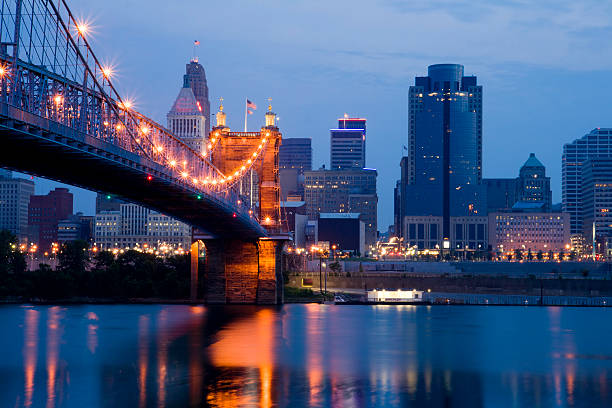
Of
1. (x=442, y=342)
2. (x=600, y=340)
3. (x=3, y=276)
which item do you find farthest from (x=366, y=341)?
(x=3, y=276)

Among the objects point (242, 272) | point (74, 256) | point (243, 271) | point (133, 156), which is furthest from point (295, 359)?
point (74, 256)

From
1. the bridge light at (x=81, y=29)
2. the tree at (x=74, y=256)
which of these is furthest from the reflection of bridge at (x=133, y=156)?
the tree at (x=74, y=256)

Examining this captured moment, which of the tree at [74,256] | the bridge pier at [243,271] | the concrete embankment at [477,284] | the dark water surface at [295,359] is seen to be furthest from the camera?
the concrete embankment at [477,284]

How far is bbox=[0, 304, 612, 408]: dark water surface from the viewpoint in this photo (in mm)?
38594

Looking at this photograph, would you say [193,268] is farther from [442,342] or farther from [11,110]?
[11,110]

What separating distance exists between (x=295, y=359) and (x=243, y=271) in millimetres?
37569

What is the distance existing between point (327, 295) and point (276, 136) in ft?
72.9

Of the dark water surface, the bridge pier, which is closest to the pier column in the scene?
the bridge pier

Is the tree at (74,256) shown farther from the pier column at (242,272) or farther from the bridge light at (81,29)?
the bridge light at (81,29)

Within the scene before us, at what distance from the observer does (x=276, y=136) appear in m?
92.8

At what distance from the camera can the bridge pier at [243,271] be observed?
87.1 m

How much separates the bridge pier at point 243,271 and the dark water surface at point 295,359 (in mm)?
3242

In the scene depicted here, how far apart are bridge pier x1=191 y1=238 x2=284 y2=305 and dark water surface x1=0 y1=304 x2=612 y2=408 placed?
10.6ft

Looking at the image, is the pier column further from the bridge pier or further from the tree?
the tree
